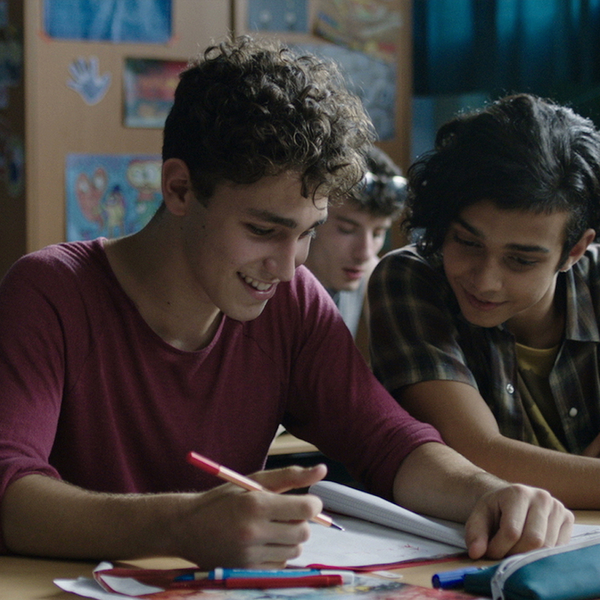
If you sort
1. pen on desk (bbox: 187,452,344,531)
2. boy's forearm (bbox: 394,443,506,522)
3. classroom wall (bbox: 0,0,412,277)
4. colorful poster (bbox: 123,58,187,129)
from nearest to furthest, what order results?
pen on desk (bbox: 187,452,344,531), boy's forearm (bbox: 394,443,506,522), classroom wall (bbox: 0,0,412,277), colorful poster (bbox: 123,58,187,129)

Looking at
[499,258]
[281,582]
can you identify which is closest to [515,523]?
[281,582]

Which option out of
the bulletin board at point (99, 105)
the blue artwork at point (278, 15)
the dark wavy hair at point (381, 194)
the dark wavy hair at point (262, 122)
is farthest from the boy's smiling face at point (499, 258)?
the blue artwork at point (278, 15)

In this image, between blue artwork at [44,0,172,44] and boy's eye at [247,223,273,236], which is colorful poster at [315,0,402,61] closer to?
blue artwork at [44,0,172,44]

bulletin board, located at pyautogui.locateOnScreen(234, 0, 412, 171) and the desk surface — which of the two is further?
bulletin board, located at pyautogui.locateOnScreen(234, 0, 412, 171)

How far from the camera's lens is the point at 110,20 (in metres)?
3.06

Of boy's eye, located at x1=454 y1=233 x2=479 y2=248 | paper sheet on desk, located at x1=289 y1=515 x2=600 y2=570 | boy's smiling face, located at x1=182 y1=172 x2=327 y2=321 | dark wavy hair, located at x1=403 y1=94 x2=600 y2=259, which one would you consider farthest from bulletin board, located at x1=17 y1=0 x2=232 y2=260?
paper sheet on desk, located at x1=289 y1=515 x2=600 y2=570

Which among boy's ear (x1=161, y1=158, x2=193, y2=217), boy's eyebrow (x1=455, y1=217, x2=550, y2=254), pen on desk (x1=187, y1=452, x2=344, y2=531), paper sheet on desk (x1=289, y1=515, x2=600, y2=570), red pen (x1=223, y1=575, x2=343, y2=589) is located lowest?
paper sheet on desk (x1=289, y1=515, x2=600, y2=570)

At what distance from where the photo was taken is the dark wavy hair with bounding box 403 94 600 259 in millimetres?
1481

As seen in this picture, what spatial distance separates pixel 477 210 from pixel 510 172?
8 centimetres

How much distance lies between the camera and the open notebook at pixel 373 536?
3.21 ft

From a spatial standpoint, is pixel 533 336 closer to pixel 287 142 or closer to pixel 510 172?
pixel 510 172

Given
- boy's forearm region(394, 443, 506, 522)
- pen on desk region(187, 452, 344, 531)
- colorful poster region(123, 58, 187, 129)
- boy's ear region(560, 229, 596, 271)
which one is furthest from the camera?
colorful poster region(123, 58, 187, 129)

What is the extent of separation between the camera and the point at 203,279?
1271mm

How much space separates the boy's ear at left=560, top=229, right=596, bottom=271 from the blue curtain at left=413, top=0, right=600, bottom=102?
1.43 meters
